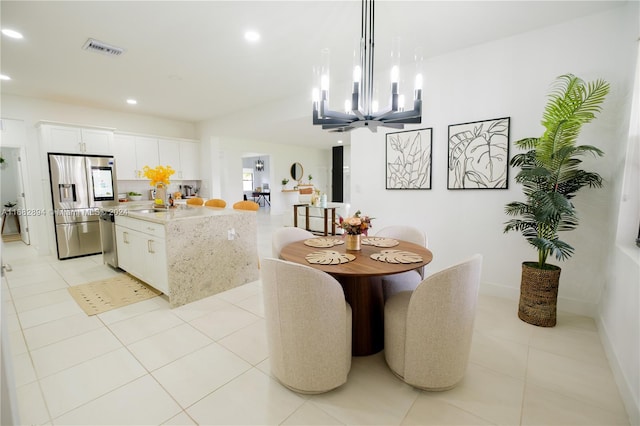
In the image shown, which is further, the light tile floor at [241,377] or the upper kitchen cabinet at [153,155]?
the upper kitchen cabinet at [153,155]

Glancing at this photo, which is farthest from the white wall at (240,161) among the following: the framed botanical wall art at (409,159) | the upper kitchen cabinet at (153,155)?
the framed botanical wall art at (409,159)

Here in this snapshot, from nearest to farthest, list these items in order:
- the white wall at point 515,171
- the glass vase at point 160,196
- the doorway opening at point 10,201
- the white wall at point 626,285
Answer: the white wall at point 626,285 → the white wall at point 515,171 → the glass vase at point 160,196 → the doorway opening at point 10,201

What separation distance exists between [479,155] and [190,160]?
20.5 feet

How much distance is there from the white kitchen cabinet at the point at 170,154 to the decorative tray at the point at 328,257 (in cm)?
560

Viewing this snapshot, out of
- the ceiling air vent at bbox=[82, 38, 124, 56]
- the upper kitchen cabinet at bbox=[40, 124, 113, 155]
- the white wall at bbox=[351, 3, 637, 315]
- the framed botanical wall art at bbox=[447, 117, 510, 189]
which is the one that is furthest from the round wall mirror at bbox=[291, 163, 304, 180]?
the framed botanical wall art at bbox=[447, 117, 510, 189]

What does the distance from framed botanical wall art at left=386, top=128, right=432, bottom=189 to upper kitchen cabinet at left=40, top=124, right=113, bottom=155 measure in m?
5.17

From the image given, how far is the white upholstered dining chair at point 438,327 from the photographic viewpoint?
157cm

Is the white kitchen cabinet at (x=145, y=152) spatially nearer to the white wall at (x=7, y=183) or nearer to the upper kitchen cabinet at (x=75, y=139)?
the upper kitchen cabinet at (x=75, y=139)

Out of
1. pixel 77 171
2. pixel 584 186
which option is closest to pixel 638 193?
pixel 584 186

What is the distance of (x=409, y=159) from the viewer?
3670mm

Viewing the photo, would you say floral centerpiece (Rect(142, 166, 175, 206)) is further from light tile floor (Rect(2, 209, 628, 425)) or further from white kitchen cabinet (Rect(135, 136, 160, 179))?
white kitchen cabinet (Rect(135, 136, 160, 179))

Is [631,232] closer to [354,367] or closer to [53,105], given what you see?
[354,367]

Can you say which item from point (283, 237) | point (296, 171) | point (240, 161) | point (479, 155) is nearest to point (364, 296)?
point (283, 237)

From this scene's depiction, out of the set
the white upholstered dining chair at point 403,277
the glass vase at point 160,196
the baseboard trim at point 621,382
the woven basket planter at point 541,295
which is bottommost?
the baseboard trim at point 621,382
